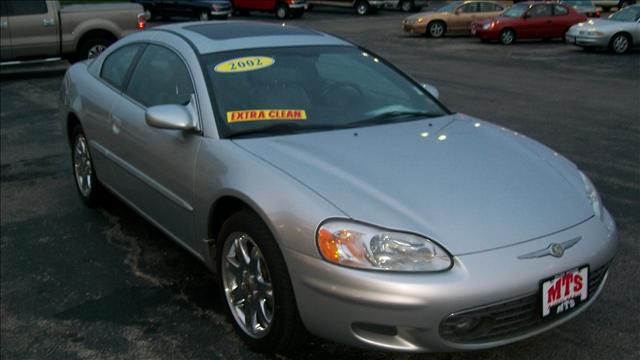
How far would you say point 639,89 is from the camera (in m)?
11.8

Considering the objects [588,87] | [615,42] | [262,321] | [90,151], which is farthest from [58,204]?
[615,42]

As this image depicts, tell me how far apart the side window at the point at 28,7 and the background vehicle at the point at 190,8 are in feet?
46.0

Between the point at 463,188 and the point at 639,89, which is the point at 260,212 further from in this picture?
the point at 639,89

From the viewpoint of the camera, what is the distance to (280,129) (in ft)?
12.0

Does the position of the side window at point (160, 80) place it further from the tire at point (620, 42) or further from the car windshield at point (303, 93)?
A: the tire at point (620, 42)

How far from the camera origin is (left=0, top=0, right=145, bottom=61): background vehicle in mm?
12742

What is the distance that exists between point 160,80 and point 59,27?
976cm

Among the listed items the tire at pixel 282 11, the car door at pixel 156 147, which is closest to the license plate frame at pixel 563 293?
the car door at pixel 156 147

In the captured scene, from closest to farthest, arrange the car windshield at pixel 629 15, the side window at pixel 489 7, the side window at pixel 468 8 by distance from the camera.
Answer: the car windshield at pixel 629 15 < the side window at pixel 468 8 < the side window at pixel 489 7

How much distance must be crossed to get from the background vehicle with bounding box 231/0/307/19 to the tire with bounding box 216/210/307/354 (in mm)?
27900

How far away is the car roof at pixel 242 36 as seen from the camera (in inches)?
163

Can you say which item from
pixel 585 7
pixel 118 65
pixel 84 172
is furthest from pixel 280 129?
pixel 585 7

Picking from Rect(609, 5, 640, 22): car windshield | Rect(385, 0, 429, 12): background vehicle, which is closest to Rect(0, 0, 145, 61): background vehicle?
Rect(609, 5, 640, 22): car windshield

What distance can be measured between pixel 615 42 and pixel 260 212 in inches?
692
